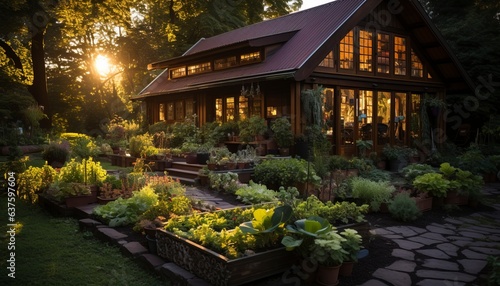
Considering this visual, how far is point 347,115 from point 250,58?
172 inches

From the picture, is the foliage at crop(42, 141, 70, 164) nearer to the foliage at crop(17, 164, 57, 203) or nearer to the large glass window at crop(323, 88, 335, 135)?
the foliage at crop(17, 164, 57, 203)

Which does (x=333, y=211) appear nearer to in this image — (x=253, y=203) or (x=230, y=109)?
(x=253, y=203)

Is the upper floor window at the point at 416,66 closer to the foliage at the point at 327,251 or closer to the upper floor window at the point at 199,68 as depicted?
the upper floor window at the point at 199,68

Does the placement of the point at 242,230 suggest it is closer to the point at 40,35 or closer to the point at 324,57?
the point at 324,57

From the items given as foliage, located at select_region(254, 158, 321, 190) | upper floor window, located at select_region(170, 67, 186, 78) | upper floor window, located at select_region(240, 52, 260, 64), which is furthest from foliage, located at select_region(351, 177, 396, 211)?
upper floor window, located at select_region(170, 67, 186, 78)

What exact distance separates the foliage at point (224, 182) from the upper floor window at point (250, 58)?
23.5ft

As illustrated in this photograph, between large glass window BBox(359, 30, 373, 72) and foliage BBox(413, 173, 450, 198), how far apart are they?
7539 mm

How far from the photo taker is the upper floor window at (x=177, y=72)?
63.3 ft

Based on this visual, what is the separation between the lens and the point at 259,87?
1428 centimetres

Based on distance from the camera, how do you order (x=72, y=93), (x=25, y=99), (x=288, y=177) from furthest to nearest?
1. (x=72, y=93)
2. (x=25, y=99)
3. (x=288, y=177)

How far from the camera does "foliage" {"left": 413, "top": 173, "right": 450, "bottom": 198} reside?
762 centimetres

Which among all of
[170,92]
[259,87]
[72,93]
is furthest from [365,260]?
[72,93]

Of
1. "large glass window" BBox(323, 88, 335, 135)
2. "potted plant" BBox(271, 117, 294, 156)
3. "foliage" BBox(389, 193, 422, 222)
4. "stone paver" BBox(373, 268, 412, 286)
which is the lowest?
"stone paver" BBox(373, 268, 412, 286)

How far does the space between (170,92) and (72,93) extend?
48.7ft
